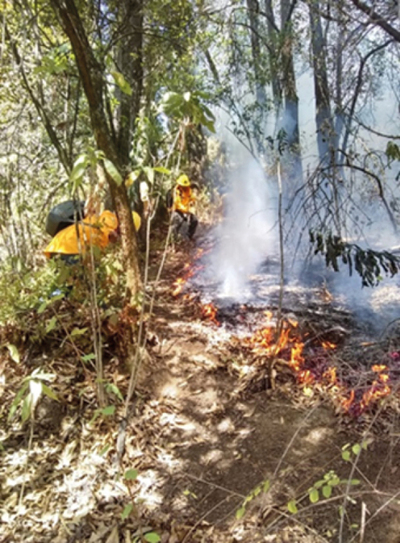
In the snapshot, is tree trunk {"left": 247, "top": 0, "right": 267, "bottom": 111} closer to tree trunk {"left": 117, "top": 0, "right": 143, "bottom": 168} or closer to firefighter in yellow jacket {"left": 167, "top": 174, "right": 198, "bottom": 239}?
firefighter in yellow jacket {"left": 167, "top": 174, "right": 198, "bottom": 239}

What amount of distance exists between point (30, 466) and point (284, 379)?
1.98 metres

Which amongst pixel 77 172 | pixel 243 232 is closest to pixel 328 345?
pixel 77 172

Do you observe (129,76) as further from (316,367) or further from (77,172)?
(316,367)

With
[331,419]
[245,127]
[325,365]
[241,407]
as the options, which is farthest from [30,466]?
[245,127]

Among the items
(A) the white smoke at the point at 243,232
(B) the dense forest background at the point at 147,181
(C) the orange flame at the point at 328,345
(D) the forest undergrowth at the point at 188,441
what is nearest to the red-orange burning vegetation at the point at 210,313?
(B) the dense forest background at the point at 147,181

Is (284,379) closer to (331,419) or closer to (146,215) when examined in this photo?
(331,419)

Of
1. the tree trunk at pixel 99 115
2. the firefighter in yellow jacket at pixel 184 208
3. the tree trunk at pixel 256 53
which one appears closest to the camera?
the tree trunk at pixel 99 115

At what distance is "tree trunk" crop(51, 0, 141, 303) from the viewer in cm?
284

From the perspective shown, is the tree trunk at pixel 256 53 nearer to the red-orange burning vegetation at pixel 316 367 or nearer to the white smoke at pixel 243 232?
the white smoke at pixel 243 232

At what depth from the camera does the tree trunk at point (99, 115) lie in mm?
2840

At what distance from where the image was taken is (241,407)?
327 cm

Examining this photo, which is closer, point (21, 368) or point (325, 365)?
point (21, 368)

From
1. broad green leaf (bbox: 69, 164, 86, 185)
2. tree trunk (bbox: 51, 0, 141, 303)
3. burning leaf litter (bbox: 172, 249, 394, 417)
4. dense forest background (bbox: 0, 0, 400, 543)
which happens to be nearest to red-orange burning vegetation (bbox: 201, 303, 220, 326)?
burning leaf litter (bbox: 172, 249, 394, 417)

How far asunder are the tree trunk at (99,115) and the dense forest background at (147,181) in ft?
0.04
